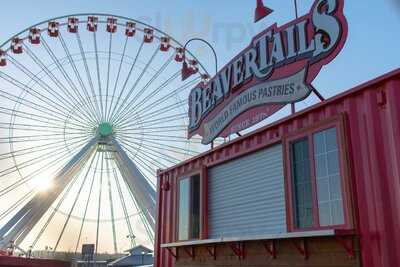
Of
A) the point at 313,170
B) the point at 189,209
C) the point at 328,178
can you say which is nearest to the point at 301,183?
the point at 313,170

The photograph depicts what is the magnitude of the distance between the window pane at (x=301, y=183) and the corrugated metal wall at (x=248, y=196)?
320 mm

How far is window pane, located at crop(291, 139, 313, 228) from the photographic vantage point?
6.39m

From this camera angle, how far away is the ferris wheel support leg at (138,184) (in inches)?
781

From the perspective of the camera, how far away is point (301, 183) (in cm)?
657

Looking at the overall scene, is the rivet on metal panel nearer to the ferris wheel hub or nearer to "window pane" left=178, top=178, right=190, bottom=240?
"window pane" left=178, top=178, right=190, bottom=240

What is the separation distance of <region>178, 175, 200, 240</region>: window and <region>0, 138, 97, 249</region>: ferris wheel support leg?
41.8 feet

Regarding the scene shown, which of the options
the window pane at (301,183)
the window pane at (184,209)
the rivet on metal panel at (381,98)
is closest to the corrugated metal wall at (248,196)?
the window pane at (301,183)

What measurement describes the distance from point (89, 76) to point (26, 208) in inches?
266

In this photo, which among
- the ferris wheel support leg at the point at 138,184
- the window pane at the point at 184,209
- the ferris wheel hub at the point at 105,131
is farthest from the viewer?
the ferris wheel hub at the point at 105,131

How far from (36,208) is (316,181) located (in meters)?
17.0

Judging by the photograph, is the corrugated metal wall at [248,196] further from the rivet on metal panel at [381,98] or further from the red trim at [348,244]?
the rivet on metal panel at [381,98]

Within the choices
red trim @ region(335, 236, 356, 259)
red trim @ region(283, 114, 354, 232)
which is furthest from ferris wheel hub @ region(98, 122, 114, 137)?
red trim @ region(335, 236, 356, 259)

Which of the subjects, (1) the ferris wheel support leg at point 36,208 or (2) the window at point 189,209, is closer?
(2) the window at point 189,209

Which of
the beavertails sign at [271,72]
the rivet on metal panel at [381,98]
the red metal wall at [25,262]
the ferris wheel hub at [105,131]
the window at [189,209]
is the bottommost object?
the red metal wall at [25,262]
